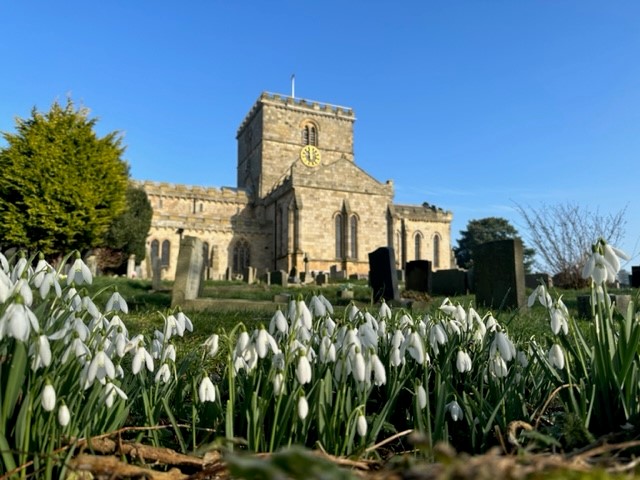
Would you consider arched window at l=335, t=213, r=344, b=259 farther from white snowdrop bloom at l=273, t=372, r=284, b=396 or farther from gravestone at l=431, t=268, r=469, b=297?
white snowdrop bloom at l=273, t=372, r=284, b=396

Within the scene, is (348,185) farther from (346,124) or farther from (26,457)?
(26,457)

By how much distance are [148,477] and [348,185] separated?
35117 mm

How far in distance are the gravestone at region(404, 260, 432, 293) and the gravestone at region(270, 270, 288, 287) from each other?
26.7 ft

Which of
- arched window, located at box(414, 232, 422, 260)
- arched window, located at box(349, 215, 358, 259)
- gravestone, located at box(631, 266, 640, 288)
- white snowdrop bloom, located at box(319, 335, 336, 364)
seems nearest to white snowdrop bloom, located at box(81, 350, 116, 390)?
white snowdrop bloom, located at box(319, 335, 336, 364)

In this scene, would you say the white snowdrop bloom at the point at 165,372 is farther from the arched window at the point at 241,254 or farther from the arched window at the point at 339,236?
the arched window at the point at 241,254

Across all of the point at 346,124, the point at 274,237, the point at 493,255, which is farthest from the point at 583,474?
the point at 346,124

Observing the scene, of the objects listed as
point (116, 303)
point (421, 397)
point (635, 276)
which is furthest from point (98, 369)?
point (635, 276)

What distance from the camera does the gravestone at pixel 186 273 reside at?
871cm

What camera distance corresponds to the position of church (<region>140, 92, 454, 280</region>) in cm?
3494

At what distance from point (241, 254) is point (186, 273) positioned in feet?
99.3

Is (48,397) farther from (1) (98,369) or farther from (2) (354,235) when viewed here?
(2) (354,235)

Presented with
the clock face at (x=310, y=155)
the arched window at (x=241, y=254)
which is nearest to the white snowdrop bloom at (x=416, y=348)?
the arched window at (x=241, y=254)

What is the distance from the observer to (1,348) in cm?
159

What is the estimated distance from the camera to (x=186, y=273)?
29.0 feet
